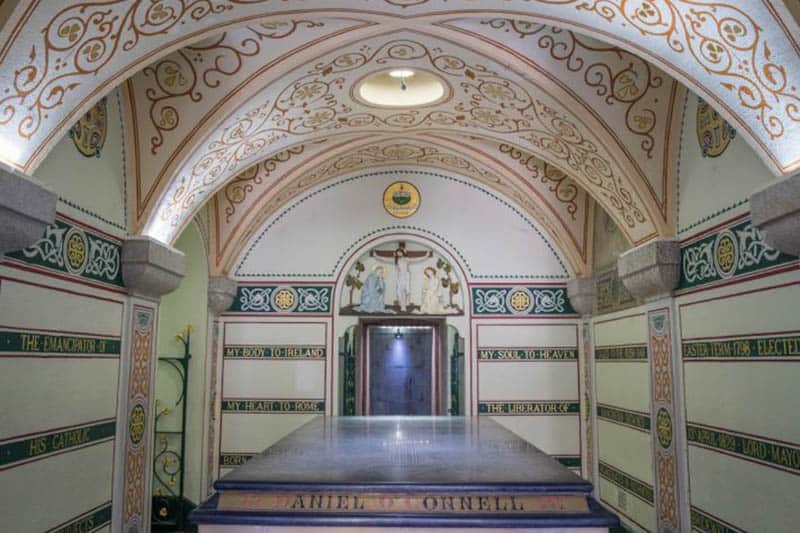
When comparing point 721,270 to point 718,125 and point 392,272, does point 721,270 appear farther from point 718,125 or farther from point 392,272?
point 392,272

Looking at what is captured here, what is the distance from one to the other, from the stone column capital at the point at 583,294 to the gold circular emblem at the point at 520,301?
57 centimetres

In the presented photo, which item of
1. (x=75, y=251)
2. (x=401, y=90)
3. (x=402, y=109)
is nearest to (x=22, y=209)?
(x=75, y=251)

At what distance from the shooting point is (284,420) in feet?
27.6

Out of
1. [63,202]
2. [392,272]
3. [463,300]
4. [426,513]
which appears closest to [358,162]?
[392,272]

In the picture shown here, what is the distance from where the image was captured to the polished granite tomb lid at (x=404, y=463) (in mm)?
3080

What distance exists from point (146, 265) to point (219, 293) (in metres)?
2.86

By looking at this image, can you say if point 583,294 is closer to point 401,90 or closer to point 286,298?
point 401,90

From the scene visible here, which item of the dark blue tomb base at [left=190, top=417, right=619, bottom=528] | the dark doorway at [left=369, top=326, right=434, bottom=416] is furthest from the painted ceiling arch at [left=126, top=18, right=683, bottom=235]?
the dark doorway at [left=369, top=326, right=434, bottom=416]

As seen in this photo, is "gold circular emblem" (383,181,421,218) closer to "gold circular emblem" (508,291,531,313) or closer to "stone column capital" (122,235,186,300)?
"gold circular emblem" (508,291,531,313)

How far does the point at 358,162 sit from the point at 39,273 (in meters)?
4.77

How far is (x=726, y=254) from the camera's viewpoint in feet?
15.5

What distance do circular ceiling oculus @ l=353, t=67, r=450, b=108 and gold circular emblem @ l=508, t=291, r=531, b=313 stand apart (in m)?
3.08

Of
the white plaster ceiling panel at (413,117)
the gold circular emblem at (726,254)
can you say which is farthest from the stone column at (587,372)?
the gold circular emblem at (726,254)

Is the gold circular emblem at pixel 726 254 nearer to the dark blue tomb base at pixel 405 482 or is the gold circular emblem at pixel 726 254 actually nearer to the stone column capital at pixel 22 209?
the dark blue tomb base at pixel 405 482
